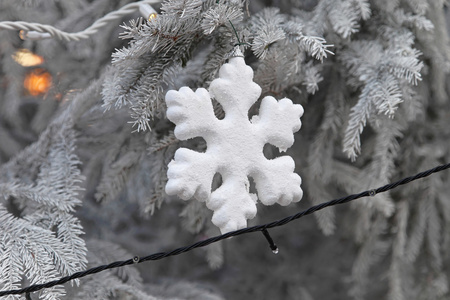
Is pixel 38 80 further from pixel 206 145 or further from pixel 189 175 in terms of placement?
pixel 189 175

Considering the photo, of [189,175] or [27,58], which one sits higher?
[189,175]

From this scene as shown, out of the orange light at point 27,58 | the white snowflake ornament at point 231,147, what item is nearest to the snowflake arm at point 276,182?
the white snowflake ornament at point 231,147

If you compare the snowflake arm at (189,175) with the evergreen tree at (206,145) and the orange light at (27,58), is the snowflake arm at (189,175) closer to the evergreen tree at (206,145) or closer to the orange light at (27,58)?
the evergreen tree at (206,145)

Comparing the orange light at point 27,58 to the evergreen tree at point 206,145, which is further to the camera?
the orange light at point 27,58

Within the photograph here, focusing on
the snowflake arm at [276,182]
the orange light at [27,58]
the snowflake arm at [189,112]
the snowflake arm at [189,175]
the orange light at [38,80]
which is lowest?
the orange light at [38,80]

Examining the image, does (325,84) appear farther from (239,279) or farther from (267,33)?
(239,279)

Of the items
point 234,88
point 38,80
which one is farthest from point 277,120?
point 38,80

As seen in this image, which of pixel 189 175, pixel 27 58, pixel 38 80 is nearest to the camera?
pixel 189 175
